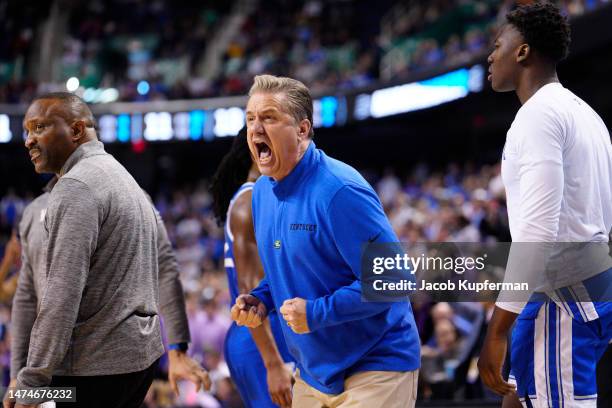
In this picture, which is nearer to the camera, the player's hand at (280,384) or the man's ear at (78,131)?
the man's ear at (78,131)

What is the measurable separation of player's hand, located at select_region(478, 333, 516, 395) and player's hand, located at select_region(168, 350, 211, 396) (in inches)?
54.0

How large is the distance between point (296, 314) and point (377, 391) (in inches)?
14.3

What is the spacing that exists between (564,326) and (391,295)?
1.88 ft

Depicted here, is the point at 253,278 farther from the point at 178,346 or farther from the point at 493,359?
the point at 493,359

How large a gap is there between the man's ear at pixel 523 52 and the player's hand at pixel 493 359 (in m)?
0.91

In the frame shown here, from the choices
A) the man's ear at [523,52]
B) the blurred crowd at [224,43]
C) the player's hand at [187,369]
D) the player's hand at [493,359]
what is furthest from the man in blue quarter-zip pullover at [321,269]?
the blurred crowd at [224,43]

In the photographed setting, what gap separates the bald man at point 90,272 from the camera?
2.73 meters

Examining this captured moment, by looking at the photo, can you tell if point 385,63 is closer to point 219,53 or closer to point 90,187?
point 219,53

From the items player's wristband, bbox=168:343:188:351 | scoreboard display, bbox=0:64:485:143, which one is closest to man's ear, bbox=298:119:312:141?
player's wristband, bbox=168:343:188:351

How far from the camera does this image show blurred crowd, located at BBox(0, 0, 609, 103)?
52.1 feet

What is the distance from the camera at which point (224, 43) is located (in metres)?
20.5

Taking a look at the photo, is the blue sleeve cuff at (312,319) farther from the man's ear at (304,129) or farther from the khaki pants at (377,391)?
the man's ear at (304,129)

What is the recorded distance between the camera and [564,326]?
268cm

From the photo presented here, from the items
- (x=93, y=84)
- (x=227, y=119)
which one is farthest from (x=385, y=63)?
(x=93, y=84)
